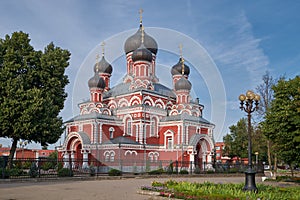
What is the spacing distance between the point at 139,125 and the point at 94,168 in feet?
38.3

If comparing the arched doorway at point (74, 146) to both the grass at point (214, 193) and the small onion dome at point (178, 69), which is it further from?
the grass at point (214, 193)

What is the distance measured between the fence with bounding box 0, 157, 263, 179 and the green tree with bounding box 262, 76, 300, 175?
11892 millimetres

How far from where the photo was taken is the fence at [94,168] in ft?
69.6

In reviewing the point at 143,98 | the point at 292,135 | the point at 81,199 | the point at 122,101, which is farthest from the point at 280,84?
the point at 122,101

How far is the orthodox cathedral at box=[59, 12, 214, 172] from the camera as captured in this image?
34250mm

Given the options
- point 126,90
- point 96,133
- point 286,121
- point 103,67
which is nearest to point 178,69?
point 126,90

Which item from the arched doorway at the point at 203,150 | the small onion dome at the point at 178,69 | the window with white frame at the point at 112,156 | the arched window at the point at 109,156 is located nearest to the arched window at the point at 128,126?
the arched window at the point at 109,156

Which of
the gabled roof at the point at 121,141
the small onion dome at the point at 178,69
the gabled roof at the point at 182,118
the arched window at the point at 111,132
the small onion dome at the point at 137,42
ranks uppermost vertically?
the small onion dome at the point at 137,42

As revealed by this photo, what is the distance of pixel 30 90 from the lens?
22.9 meters

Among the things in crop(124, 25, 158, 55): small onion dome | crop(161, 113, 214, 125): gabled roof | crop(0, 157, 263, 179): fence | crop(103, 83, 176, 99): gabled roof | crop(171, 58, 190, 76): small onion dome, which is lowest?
crop(0, 157, 263, 179): fence

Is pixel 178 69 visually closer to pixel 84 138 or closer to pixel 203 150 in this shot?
pixel 203 150

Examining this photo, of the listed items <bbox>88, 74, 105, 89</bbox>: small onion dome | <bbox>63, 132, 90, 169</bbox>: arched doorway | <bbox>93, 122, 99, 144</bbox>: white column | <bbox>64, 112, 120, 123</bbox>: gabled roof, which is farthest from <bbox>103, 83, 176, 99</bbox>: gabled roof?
<bbox>63, 132, 90, 169</bbox>: arched doorway

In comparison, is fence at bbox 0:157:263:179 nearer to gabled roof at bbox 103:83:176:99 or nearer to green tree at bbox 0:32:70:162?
green tree at bbox 0:32:70:162

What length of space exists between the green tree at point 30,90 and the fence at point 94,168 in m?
2.05
